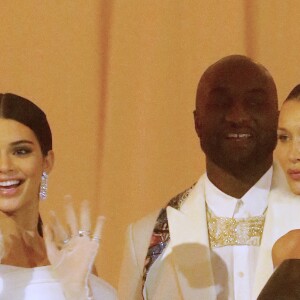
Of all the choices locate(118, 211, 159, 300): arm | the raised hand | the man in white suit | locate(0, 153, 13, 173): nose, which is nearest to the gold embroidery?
the man in white suit

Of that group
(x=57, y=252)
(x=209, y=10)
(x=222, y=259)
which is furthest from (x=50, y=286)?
(x=209, y=10)

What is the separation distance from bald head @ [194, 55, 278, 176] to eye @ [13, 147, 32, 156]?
0.88 feet

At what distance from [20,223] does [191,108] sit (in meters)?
0.45

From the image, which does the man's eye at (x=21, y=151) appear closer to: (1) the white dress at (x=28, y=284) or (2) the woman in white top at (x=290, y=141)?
(1) the white dress at (x=28, y=284)

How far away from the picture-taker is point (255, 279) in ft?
4.24

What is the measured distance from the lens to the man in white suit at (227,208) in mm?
1318

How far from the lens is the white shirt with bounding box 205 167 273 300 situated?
4.31 ft

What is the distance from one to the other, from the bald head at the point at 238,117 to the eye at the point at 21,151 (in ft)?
0.88

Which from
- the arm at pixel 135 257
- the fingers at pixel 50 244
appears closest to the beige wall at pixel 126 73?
the arm at pixel 135 257

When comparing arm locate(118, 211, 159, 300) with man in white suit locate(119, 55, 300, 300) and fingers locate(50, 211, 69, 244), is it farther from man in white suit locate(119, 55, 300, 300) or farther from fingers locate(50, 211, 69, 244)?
fingers locate(50, 211, 69, 244)

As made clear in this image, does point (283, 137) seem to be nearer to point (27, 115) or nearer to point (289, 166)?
point (289, 166)

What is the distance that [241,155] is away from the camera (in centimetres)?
133

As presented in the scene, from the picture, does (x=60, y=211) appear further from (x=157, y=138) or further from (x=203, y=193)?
(x=203, y=193)

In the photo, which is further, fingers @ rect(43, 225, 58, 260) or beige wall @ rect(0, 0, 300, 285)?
beige wall @ rect(0, 0, 300, 285)
